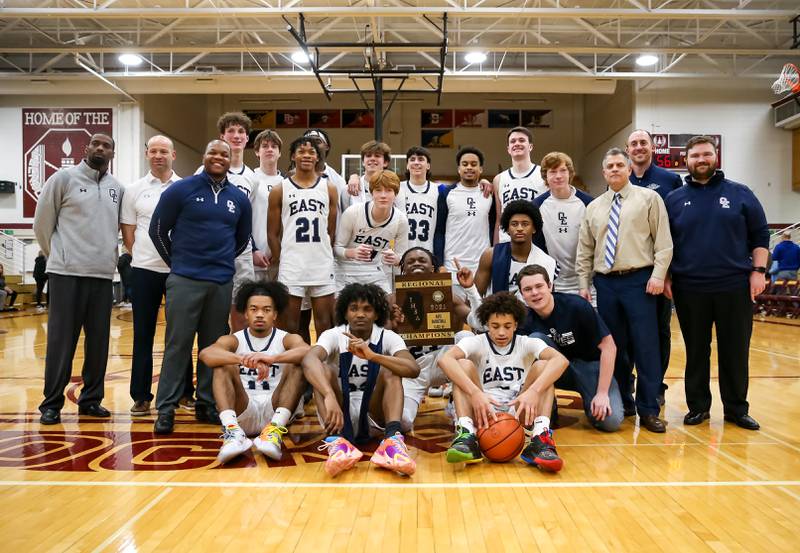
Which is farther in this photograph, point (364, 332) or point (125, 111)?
point (125, 111)

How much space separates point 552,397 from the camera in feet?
12.5

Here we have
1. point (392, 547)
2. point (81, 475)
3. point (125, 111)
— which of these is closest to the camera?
point (392, 547)

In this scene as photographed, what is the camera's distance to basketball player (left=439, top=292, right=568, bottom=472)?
11.6 ft

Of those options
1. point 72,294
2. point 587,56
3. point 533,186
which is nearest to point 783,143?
point 587,56

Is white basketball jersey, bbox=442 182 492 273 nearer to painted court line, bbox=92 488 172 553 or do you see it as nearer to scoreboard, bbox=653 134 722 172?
painted court line, bbox=92 488 172 553

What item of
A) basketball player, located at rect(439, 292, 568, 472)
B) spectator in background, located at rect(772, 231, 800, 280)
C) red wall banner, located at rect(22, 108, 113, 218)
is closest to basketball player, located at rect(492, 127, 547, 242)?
basketball player, located at rect(439, 292, 568, 472)

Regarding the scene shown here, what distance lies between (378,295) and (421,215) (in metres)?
1.50

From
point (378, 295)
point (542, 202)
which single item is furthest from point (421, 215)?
point (378, 295)

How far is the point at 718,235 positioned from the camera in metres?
4.39

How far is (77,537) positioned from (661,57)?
18043 millimetres

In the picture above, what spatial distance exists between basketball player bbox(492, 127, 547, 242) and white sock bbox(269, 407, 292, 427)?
239 cm

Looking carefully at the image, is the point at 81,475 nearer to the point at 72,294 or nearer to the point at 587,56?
the point at 72,294

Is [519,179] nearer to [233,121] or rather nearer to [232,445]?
[233,121]

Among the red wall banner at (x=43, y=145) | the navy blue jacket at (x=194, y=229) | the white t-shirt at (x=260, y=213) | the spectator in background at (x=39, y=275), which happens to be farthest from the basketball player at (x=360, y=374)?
the red wall banner at (x=43, y=145)
